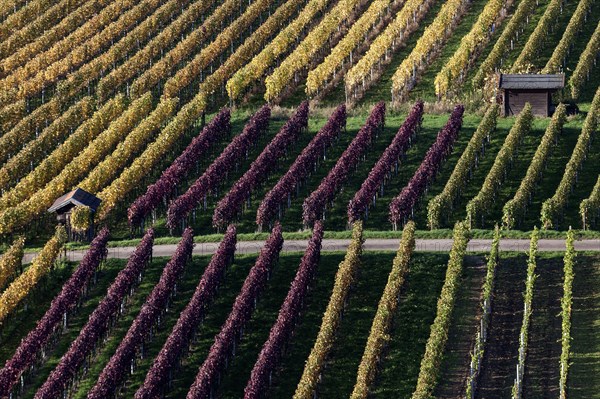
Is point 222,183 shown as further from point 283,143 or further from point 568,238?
point 568,238

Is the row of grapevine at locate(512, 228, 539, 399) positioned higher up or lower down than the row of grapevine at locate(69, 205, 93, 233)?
lower down

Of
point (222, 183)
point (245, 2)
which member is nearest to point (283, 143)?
point (222, 183)

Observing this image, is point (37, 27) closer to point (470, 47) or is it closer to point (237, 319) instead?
point (470, 47)

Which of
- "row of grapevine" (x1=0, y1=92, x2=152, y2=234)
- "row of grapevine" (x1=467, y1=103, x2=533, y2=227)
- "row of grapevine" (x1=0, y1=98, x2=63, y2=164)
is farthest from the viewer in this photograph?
"row of grapevine" (x1=0, y1=98, x2=63, y2=164)

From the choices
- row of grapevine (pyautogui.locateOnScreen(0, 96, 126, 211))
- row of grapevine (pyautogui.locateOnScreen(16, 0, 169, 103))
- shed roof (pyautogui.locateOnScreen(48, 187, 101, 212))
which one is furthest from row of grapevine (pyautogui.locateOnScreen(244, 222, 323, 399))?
row of grapevine (pyautogui.locateOnScreen(16, 0, 169, 103))

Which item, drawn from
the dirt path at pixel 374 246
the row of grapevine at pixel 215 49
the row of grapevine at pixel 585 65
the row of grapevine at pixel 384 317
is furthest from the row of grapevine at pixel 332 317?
the row of grapevine at pixel 215 49

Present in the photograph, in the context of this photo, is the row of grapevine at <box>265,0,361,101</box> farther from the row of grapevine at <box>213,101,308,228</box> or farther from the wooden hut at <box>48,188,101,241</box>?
the wooden hut at <box>48,188,101,241</box>

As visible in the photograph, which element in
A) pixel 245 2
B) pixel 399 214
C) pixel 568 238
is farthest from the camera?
pixel 245 2
